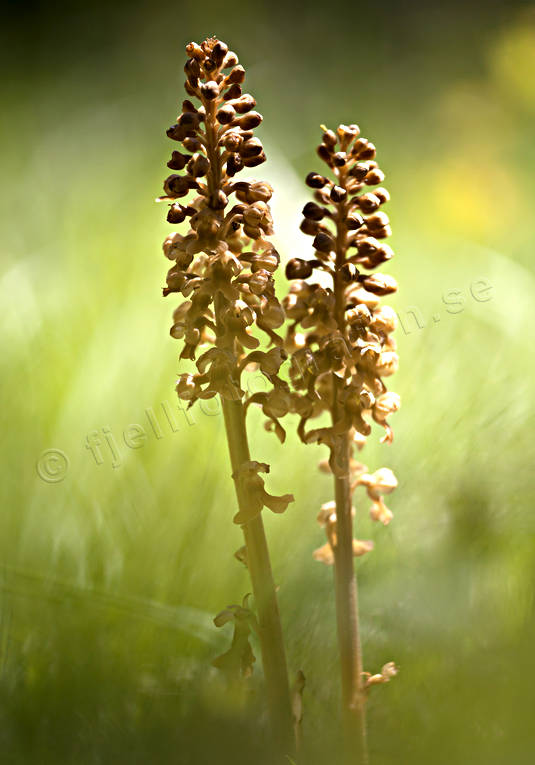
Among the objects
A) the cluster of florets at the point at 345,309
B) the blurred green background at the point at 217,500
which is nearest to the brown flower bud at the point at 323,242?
the cluster of florets at the point at 345,309

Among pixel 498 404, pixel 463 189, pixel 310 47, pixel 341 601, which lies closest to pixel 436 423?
pixel 498 404

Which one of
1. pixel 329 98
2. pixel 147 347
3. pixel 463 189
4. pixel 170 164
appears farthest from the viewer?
pixel 329 98

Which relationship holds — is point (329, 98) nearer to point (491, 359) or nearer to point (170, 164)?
point (491, 359)

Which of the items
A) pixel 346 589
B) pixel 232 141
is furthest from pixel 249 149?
pixel 346 589

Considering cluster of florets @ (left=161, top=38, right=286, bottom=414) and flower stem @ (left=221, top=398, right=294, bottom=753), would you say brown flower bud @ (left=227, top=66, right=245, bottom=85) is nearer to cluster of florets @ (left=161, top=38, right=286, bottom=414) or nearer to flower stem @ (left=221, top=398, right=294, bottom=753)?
cluster of florets @ (left=161, top=38, right=286, bottom=414)

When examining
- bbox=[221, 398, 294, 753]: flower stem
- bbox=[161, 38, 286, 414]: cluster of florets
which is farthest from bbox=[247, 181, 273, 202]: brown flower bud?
bbox=[221, 398, 294, 753]: flower stem

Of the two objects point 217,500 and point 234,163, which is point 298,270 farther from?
point 217,500
